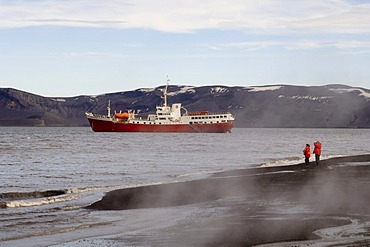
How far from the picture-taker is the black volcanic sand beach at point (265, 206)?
53.3 feet

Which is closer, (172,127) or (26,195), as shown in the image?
(26,195)

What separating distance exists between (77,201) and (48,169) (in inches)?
863

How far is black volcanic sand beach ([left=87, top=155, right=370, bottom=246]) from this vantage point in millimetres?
16234

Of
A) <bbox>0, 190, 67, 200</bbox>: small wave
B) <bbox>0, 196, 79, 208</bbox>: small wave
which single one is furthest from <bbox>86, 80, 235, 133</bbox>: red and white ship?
<bbox>0, 196, 79, 208</bbox>: small wave

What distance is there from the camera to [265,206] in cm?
2255

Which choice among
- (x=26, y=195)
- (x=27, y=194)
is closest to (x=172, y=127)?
(x=27, y=194)

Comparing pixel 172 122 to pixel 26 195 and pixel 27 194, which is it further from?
pixel 26 195

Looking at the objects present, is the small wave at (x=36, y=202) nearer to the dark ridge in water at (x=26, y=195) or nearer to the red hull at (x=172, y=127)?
the dark ridge in water at (x=26, y=195)

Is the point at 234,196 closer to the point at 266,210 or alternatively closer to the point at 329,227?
the point at 266,210

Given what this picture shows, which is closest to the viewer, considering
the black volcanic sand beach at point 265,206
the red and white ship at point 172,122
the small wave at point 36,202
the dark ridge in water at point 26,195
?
the black volcanic sand beach at point 265,206

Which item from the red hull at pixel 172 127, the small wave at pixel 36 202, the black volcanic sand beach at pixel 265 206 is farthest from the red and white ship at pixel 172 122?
the small wave at pixel 36 202

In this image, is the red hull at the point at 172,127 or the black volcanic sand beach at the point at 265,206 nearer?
the black volcanic sand beach at the point at 265,206

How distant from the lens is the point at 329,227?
1755 centimetres

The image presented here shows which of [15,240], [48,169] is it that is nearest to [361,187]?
[15,240]
